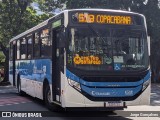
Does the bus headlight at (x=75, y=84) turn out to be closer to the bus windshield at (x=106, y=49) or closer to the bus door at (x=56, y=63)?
the bus windshield at (x=106, y=49)

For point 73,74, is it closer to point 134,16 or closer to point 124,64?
point 124,64

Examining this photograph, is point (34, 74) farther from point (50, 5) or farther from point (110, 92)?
point (50, 5)

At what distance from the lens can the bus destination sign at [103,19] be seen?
10906 millimetres

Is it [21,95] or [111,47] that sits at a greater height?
[111,47]

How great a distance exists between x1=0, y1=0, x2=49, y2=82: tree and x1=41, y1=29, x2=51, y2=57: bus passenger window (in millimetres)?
18798

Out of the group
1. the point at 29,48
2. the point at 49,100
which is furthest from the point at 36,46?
the point at 49,100

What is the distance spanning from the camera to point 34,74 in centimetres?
1536

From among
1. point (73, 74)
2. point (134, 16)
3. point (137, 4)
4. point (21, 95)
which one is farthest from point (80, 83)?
point (137, 4)

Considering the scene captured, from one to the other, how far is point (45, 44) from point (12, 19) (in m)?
20.2

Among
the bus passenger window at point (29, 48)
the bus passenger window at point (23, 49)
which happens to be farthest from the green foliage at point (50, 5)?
the bus passenger window at point (29, 48)

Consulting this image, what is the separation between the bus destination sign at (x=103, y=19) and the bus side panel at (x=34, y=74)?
97.7 inches

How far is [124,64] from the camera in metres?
10.8

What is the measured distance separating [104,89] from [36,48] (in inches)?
203

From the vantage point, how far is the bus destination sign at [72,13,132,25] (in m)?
10.9
